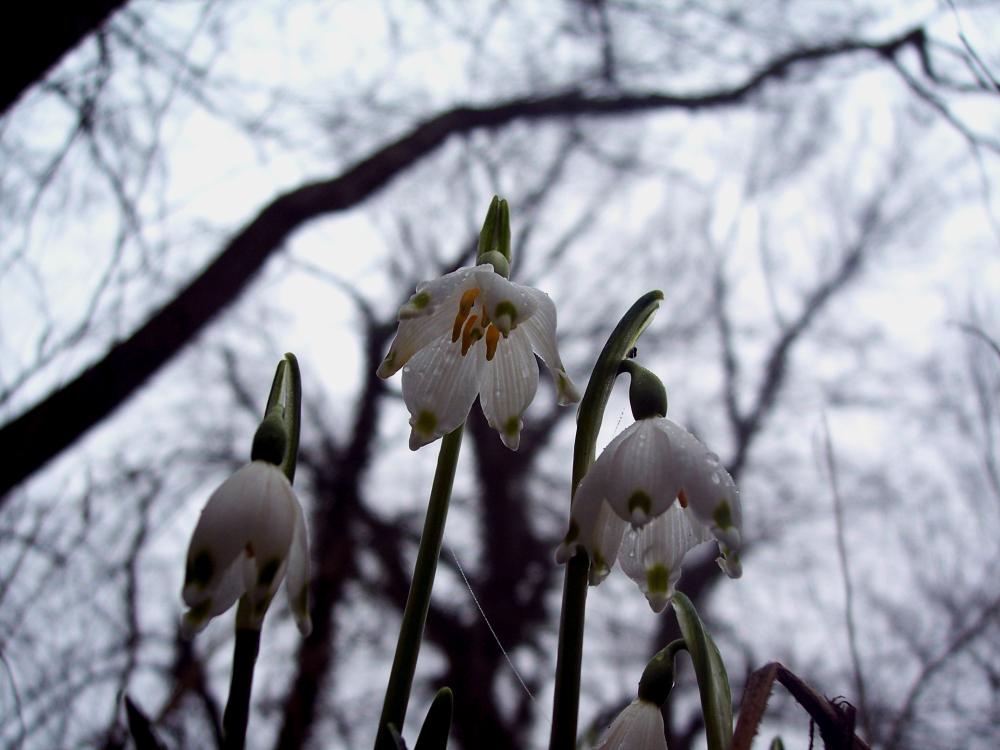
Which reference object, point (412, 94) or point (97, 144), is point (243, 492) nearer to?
point (97, 144)

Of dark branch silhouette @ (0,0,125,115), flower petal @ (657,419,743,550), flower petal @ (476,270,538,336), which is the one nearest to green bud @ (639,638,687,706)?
flower petal @ (657,419,743,550)

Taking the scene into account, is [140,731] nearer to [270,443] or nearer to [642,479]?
[270,443]

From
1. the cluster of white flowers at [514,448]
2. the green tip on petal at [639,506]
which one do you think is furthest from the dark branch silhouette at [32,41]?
the green tip on petal at [639,506]

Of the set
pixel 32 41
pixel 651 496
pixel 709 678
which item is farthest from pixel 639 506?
pixel 32 41

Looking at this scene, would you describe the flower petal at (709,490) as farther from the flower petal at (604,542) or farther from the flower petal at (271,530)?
the flower petal at (271,530)

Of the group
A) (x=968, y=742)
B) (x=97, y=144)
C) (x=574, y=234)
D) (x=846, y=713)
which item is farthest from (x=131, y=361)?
(x=574, y=234)
